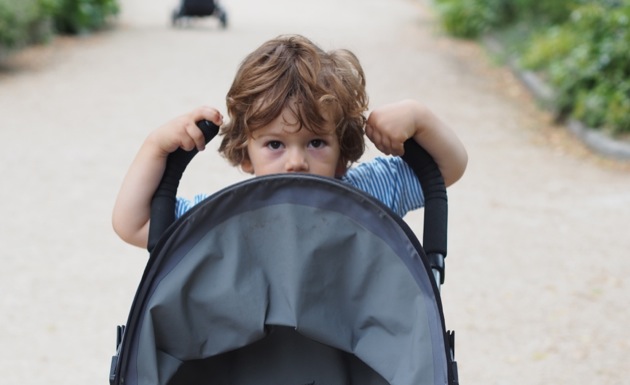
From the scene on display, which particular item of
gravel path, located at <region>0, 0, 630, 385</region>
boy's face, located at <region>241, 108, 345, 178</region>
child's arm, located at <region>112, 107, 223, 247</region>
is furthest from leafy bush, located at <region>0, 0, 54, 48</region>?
boy's face, located at <region>241, 108, 345, 178</region>

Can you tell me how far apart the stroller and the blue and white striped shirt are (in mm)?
439

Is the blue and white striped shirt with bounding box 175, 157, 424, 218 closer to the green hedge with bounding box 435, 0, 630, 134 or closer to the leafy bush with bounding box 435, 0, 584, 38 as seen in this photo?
the green hedge with bounding box 435, 0, 630, 134

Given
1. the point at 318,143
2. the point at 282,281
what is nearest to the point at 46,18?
the point at 318,143

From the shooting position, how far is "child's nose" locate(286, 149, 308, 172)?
2.44m

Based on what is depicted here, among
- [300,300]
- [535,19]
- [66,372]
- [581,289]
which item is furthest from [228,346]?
[535,19]

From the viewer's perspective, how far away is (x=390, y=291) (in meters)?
2.23

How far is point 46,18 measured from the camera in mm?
13789

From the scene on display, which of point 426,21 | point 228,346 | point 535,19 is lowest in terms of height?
point 426,21

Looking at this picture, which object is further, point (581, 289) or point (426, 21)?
point (426, 21)

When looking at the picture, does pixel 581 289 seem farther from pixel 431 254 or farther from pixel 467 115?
pixel 467 115

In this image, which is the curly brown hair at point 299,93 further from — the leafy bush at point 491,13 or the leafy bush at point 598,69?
the leafy bush at point 491,13

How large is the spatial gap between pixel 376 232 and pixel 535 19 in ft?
40.8

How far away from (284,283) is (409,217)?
4.55m

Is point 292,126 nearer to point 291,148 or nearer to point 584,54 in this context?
point 291,148
